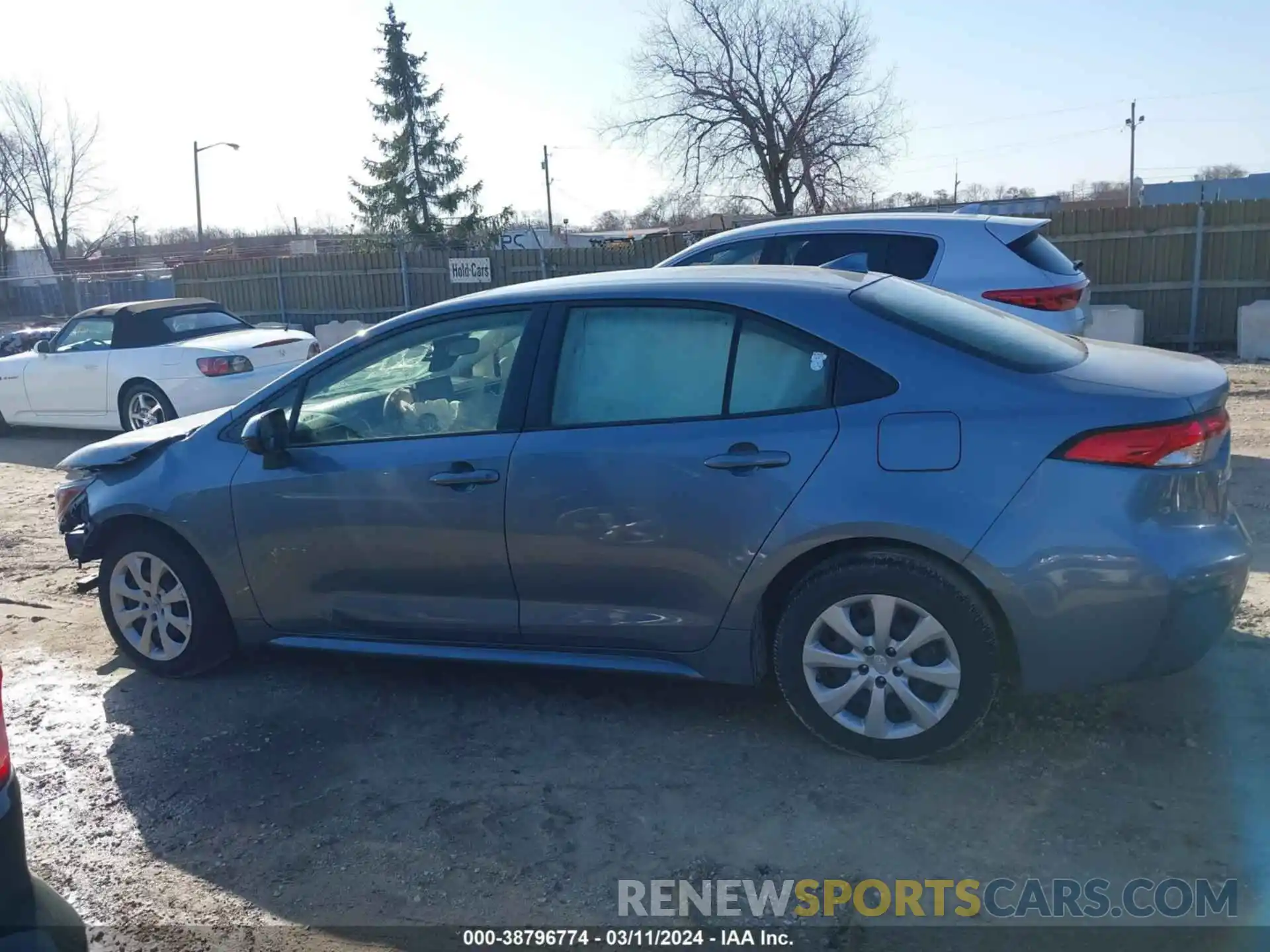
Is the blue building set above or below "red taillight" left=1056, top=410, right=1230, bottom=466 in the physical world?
above

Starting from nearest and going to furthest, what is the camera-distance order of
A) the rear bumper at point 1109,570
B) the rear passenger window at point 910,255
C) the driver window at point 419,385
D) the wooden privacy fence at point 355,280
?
the rear bumper at point 1109,570
the driver window at point 419,385
the rear passenger window at point 910,255
the wooden privacy fence at point 355,280

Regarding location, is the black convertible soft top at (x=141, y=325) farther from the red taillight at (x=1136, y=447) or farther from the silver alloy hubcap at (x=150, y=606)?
the red taillight at (x=1136, y=447)

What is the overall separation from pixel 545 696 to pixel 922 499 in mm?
1844

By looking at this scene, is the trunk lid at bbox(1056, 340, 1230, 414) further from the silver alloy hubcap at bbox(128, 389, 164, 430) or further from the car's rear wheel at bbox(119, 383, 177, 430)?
the silver alloy hubcap at bbox(128, 389, 164, 430)

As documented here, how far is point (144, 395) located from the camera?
10.6 m

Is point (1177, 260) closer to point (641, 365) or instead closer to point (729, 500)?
point (641, 365)

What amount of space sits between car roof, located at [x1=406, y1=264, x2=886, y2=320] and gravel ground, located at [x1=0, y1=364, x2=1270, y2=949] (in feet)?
5.26

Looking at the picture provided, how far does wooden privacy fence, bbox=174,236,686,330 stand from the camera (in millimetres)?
18906

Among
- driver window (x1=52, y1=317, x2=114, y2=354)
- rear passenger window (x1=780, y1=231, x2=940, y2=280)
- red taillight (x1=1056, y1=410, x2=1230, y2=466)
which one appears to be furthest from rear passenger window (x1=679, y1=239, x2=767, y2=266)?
driver window (x1=52, y1=317, x2=114, y2=354)

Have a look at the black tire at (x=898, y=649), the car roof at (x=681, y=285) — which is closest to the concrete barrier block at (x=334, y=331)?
the car roof at (x=681, y=285)

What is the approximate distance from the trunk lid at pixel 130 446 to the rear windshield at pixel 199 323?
6.00m

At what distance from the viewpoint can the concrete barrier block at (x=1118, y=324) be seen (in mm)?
14367

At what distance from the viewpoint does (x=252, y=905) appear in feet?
11.0

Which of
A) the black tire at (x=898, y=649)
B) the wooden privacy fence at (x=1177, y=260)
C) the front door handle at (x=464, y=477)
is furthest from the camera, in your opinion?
the wooden privacy fence at (x=1177, y=260)
